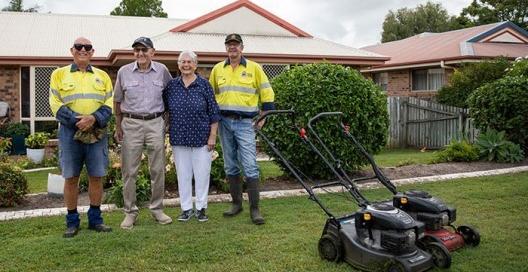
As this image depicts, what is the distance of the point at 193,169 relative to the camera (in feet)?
18.6

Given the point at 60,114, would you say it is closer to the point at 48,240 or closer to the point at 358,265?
the point at 48,240

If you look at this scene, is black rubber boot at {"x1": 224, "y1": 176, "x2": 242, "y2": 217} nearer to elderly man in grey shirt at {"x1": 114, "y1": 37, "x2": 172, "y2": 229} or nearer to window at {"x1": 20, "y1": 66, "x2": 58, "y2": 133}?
elderly man in grey shirt at {"x1": 114, "y1": 37, "x2": 172, "y2": 229}

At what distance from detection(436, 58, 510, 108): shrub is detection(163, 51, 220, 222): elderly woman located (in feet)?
36.6

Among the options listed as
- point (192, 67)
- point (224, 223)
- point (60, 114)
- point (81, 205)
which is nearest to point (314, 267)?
point (224, 223)

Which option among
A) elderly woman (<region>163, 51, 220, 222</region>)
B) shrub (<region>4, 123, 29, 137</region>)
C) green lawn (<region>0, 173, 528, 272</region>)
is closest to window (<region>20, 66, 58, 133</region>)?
shrub (<region>4, 123, 29, 137</region>)

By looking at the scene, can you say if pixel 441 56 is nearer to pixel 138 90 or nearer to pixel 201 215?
pixel 201 215

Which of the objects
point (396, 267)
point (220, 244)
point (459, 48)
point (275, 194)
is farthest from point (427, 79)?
point (396, 267)

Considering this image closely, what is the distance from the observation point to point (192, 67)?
5445 millimetres

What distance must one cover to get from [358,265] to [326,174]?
4.14 meters

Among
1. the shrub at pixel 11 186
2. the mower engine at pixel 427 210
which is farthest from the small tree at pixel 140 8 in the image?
the mower engine at pixel 427 210

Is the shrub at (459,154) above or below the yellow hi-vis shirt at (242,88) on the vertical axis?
below

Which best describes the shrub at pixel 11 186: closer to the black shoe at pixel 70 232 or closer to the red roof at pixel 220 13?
the black shoe at pixel 70 232

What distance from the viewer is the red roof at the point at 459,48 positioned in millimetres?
18328

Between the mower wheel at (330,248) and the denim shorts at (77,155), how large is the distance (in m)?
2.32
